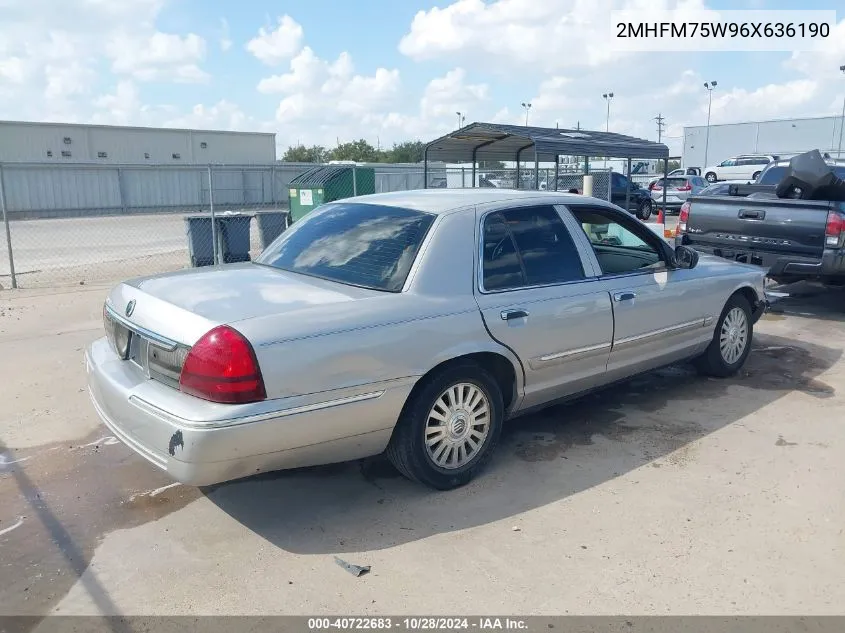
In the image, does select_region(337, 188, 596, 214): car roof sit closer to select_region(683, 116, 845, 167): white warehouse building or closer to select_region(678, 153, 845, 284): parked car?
select_region(678, 153, 845, 284): parked car

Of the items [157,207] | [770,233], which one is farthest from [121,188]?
[770,233]

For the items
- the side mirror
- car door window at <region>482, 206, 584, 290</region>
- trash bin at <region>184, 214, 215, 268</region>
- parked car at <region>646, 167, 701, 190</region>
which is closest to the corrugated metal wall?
parked car at <region>646, 167, 701, 190</region>

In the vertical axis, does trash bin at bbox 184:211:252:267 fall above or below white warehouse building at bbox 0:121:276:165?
below

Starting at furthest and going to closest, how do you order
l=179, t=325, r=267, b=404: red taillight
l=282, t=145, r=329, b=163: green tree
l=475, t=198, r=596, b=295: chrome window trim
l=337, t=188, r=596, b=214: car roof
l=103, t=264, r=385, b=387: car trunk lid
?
1. l=282, t=145, r=329, b=163: green tree
2. l=337, t=188, r=596, b=214: car roof
3. l=475, t=198, r=596, b=295: chrome window trim
4. l=103, t=264, r=385, b=387: car trunk lid
5. l=179, t=325, r=267, b=404: red taillight

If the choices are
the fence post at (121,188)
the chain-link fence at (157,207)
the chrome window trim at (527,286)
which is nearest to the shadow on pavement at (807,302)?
the chain-link fence at (157,207)

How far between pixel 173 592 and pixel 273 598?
1.46 feet

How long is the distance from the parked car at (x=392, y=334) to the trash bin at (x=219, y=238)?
6.93 metres

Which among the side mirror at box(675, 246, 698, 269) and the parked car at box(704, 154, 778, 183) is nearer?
the side mirror at box(675, 246, 698, 269)

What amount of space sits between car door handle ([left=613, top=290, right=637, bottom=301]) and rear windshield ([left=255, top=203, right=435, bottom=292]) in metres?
1.38

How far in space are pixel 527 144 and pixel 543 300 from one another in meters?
7.40

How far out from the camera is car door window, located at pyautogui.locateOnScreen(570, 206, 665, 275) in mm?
4672

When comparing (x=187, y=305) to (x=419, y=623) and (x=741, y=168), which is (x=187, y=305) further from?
(x=741, y=168)

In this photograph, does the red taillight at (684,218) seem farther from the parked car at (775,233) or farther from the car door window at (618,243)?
the car door window at (618,243)

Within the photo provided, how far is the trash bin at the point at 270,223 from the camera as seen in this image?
11.9m
